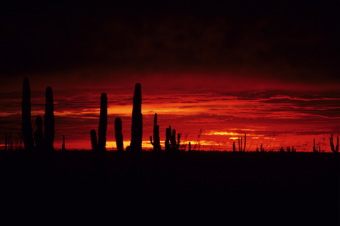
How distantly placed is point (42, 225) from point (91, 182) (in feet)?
20.5

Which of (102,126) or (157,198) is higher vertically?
(102,126)

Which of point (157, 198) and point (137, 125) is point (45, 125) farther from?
point (157, 198)

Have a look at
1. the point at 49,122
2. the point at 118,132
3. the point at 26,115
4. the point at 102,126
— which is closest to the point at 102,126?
the point at 102,126

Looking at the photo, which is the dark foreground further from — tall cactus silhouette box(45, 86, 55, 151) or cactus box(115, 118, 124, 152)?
cactus box(115, 118, 124, 152)

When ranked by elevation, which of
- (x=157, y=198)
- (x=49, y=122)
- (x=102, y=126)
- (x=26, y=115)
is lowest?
(x=157, y=198)

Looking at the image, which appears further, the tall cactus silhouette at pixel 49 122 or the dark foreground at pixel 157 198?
the tall cactus silhouette at pixel 49 122

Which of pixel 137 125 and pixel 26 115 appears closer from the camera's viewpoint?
pixel 137 125

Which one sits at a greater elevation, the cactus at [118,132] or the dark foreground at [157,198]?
the cactus at [118,132]

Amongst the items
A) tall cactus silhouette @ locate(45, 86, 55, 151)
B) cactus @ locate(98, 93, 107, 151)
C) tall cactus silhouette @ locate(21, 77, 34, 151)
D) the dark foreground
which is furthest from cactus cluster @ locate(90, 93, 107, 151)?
tall cactus silhouette @ locate(21, 77, 34, 151)

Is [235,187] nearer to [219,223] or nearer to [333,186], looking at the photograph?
[333,186]

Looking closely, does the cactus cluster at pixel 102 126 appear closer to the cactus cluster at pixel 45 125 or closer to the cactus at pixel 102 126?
the cactus at pixel 102 126

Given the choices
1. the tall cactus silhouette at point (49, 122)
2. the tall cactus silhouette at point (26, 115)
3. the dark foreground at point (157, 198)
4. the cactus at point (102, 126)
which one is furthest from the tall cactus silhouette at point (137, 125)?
the tall cactus silhouette at point (26, 115)

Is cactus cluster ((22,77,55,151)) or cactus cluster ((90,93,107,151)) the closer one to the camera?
cactus cluster ((90,93,107,151))

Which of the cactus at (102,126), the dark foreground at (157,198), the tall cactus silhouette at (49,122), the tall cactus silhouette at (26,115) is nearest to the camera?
the dark foreground at (157,198)
